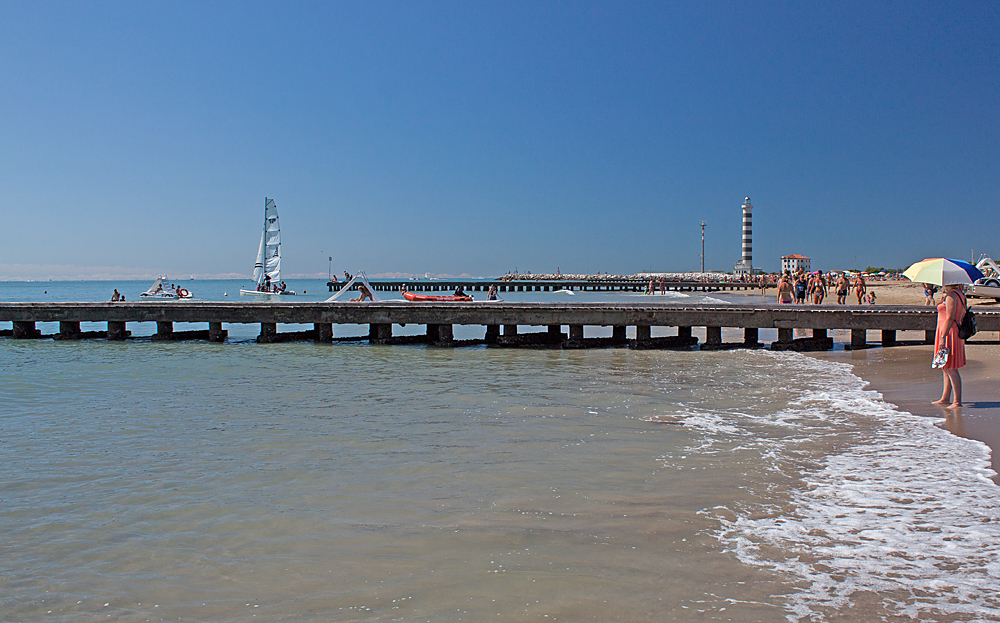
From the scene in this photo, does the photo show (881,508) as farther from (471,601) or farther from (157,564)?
(157,564)

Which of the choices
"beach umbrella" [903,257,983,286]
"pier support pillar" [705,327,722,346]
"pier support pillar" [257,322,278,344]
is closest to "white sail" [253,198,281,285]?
"pier support pillar" [257,322,278,344]

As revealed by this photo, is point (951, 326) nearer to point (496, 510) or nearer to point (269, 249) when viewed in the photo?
point (496, 510)

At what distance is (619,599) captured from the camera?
11.9ft

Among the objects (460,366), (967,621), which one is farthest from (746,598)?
(460,366)

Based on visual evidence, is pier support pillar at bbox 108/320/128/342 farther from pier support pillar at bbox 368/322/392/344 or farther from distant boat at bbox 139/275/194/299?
distant boat at bbox 139/275/194/299

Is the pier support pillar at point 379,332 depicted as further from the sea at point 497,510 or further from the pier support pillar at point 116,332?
the sea at point 497,510

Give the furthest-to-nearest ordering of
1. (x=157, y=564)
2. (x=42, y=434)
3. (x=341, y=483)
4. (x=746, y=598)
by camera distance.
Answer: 1. (x=42, y=434)
2. (x=341, y=483)
3. (x=157, y=564)
4. (x=746, y=598)

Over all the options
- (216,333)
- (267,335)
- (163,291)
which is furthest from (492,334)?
(163,291)

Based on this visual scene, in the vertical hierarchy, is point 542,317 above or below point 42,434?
above

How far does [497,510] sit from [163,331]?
2207 centimetres

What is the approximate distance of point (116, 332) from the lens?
23250 millimetres

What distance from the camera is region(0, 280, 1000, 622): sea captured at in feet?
12.1

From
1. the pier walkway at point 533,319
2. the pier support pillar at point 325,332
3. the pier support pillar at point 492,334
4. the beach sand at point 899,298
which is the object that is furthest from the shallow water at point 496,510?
the beach sand at point 899,298

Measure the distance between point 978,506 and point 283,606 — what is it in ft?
16.8
